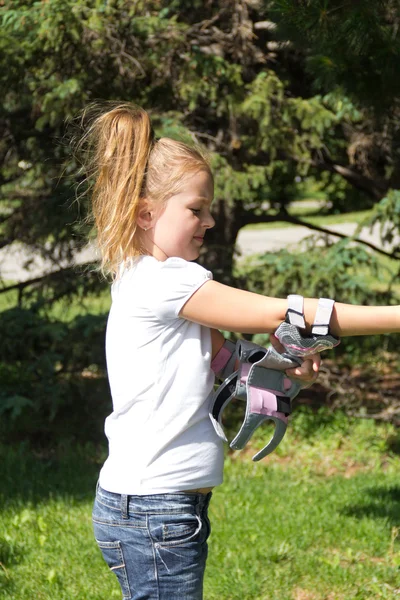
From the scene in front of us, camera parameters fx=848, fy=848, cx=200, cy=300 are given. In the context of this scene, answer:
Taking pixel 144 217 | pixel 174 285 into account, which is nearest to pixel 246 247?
pixel 144 217

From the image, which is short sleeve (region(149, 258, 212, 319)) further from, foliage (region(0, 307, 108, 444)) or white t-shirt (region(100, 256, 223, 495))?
foliage (region(0, 307, 108, 444))

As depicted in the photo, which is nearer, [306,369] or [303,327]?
[303,327]

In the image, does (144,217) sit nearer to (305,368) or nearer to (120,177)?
(120,177)

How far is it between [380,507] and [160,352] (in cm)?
276

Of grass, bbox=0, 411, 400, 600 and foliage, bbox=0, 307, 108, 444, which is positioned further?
foliage, bbox=0, 307, 108, 444

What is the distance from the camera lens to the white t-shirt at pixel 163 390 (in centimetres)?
190

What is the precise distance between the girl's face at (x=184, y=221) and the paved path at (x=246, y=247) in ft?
10.4

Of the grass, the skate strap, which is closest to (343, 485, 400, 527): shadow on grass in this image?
the grass

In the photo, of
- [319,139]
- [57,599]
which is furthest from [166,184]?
[319,139]

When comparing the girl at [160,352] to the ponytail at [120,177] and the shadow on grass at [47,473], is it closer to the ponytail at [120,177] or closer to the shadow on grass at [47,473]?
the ponytail at [120,177]

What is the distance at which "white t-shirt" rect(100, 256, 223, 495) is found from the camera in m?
1.90

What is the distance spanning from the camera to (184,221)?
6.39 ft

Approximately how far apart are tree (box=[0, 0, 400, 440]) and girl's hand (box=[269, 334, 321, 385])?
3.06 metres

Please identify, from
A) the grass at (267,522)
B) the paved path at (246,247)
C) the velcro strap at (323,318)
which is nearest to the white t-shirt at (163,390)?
the velcro strap at (323,318)
